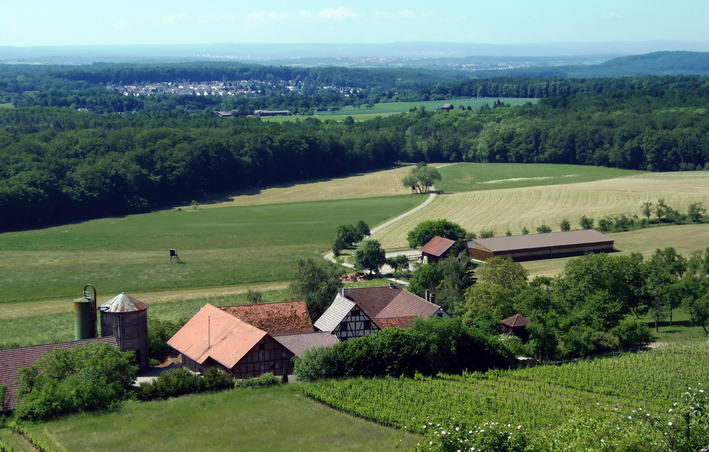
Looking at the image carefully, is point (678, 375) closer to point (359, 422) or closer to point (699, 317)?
point (699, 317)

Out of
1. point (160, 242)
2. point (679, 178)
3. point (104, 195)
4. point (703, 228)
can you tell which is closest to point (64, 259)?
point (160, 242)

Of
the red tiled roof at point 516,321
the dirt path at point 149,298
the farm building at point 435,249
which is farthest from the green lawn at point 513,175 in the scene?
the red tiled roof at point 516,321

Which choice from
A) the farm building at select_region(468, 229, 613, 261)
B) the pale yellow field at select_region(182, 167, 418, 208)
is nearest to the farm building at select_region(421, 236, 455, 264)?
the farm building at select_region(468, 229, 613, 261)

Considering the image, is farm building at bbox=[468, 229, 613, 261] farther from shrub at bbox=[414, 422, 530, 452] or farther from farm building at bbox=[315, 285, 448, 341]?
shrub at bbox=[414, 422, 530, 452]

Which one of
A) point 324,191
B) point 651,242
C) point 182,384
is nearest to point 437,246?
point 651,242

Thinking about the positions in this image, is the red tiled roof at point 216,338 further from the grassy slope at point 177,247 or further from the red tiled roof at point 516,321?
the grassy slope at point 177,247

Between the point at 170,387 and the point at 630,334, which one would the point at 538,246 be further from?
the point at 170,387
